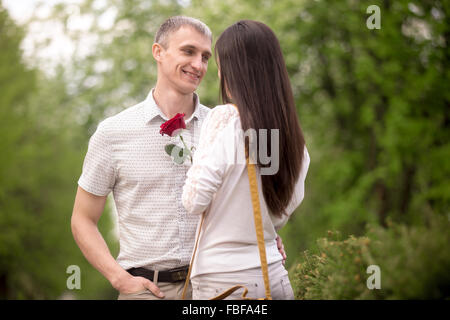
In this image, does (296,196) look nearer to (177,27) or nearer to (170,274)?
(170,274)

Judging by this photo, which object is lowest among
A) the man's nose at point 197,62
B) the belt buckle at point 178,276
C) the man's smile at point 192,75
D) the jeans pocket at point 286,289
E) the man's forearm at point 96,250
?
the jeans pocket at point 286,289

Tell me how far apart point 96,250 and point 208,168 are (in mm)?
1164

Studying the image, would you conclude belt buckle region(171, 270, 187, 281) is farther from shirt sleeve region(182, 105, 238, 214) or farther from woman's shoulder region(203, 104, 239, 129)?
woman's shoulder region(203, 104, 239, 129)

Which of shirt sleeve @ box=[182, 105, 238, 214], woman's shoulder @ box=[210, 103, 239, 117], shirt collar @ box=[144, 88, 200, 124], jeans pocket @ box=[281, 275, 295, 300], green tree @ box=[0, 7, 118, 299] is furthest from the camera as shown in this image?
green tree @ box=[0, 7, 118, 299]

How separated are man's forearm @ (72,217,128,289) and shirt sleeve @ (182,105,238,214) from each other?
0.92 metres

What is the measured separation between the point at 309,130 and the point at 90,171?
Answer: 1230 cm

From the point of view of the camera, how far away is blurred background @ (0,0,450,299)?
11.6 meters

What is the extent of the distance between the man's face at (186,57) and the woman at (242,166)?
709mm

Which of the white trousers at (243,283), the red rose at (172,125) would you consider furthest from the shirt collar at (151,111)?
the white trousers at (243,283)

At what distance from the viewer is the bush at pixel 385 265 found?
7.39 feet

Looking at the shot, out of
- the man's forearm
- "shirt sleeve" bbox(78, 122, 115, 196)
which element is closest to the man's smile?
"shirt sleeve" bbox(78, 122, 115, 196)

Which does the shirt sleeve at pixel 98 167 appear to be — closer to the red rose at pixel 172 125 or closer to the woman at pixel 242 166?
the red rose at pixel 172 125

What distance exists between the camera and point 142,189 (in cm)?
299
